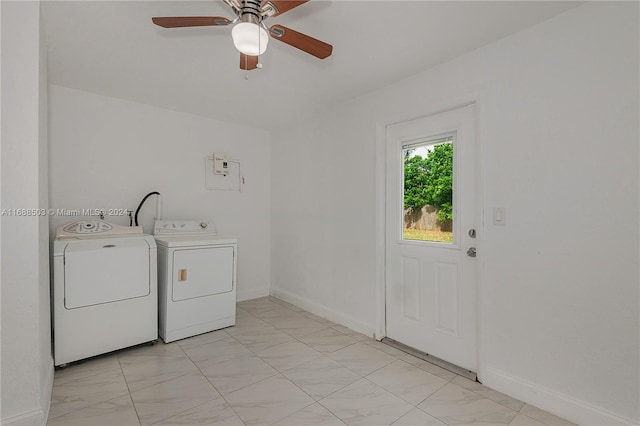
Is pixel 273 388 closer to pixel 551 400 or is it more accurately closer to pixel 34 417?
pixel 34 417

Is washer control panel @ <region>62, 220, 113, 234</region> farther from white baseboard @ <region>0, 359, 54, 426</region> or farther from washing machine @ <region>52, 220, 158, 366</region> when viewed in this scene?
white baseboard @ <region>0, 359, 54, 426</region>

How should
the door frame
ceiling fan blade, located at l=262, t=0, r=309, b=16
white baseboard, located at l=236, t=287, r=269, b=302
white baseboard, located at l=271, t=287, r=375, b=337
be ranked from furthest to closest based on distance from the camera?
white baseboard, located at l=236, t=287, r=269, b=302, white baseboard, located at l=271, t=287, r=375, b=337, the door frame, ceiling fan blade, located at l=262, t=0, r=309, b=16

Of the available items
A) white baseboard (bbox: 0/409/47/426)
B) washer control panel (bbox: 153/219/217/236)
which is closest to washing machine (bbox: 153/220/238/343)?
washer control panel (bbox: 153/219/217/236)

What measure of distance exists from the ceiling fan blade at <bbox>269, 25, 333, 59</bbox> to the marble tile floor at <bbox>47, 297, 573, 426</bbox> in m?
2.12

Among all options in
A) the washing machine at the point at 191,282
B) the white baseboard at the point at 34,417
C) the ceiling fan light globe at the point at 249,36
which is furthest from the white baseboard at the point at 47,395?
the ceiling fan light globe at the point at 249,36

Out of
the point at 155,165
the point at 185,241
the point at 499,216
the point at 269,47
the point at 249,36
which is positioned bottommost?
the point at 185,241

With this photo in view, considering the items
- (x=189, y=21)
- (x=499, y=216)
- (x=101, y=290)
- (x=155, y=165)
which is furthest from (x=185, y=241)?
(x=499, y=216)

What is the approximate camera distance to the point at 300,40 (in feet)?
5.35

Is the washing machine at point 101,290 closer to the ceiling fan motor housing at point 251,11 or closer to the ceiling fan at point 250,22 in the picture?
the ceiling fan at point 250,22

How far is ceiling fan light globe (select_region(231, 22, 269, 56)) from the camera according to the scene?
1.38 m

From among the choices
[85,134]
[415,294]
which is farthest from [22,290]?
[415,294]

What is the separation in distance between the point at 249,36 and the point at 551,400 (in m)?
2.60

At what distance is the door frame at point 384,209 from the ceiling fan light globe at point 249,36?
1549 millimetres

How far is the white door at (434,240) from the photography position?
2271 mm
